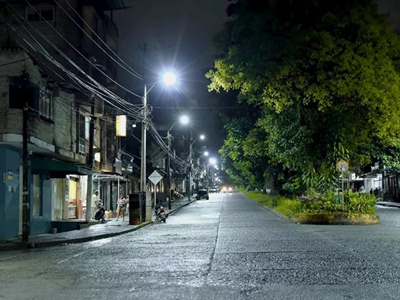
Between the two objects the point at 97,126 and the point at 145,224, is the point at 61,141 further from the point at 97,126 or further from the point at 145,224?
the point at 97,126

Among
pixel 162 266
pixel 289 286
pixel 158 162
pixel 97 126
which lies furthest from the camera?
pixel 158 162

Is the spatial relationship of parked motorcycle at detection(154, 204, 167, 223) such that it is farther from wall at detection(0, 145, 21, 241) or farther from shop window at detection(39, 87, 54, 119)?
wall at detection(0, 145, 21, 241)

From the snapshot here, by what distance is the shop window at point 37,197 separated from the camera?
74.7 ft

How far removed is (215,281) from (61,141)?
1661 cm

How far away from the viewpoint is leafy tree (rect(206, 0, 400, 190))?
2188 cm

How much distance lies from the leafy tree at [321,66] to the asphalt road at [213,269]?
8011 millimetres

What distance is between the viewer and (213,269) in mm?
10969

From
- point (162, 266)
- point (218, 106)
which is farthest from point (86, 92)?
point (162, 266)

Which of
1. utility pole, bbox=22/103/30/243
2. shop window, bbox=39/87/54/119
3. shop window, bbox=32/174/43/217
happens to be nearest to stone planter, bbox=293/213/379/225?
shop window, bbox=32/174/43/217

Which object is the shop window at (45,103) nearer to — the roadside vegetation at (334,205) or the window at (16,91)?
the window at (16,91)

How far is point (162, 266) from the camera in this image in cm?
1173

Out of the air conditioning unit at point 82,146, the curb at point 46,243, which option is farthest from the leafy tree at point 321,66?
the curb at point 46,243

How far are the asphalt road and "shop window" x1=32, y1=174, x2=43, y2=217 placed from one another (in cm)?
572

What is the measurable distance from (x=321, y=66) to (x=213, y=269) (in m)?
14.5
